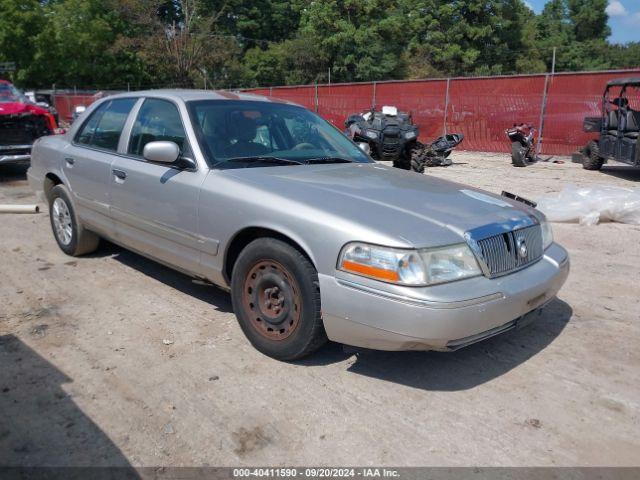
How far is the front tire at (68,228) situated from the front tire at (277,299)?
2.46 metres

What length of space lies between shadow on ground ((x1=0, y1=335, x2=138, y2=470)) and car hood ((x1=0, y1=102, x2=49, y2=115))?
27.7 ft

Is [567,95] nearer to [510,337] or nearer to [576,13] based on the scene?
[510,337]

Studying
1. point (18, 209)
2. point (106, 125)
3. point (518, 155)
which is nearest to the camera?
point (106, 125)

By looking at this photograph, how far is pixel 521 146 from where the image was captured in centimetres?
1334

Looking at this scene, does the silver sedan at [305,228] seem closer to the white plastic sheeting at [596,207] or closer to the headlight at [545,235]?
the headlight at [545,235]

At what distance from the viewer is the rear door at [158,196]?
382 cm

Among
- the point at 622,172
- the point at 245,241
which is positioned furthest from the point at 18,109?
the point at 622,172

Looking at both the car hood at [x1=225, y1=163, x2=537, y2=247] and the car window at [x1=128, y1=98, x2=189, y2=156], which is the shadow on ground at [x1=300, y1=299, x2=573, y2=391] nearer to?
the car hood at [x1=225, y1=163, x2=537, y2=247]

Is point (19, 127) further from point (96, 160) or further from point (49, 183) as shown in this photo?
point (96, 160)

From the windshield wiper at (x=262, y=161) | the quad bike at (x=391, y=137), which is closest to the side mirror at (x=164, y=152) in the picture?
the windshield wiper at (x=262, y=161)

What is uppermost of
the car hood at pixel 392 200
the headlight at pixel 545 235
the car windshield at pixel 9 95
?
the car windshield at pixel 9 95

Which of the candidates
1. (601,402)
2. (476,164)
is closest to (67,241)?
(601,402)

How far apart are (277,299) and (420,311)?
0.94 metres

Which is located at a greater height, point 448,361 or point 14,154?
point 14,154
